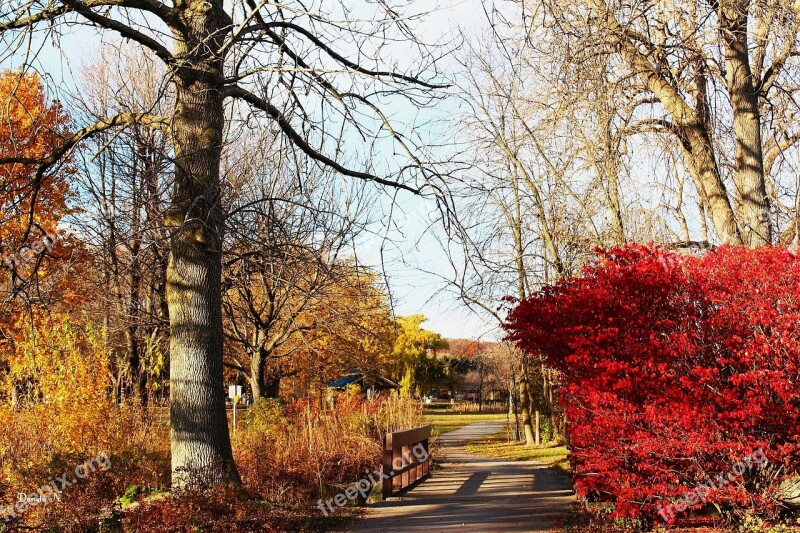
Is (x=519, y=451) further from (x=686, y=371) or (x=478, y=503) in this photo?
(x=686, y=371)

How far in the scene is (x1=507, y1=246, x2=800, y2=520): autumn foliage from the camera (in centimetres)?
738

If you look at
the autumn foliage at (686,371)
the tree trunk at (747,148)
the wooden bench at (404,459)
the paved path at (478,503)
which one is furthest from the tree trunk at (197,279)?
the tree trunk at (747,148)

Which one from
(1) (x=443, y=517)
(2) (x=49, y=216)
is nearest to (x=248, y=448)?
(1) (x=443, y=517)

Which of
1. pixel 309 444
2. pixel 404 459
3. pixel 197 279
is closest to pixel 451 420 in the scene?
pixel 404 459

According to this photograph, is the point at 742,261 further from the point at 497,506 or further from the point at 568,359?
the point at 497,506

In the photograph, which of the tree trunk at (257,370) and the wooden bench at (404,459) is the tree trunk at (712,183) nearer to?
the wooden bench at (404,459)

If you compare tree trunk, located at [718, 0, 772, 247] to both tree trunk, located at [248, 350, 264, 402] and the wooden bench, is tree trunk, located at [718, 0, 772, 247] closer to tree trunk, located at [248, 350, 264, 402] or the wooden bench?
the wooden bench

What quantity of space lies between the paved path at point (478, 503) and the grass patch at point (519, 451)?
6.63 feet

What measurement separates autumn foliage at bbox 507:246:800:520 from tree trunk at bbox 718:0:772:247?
Answer: 6.69 feet

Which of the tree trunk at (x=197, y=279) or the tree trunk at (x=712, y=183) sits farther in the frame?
the tree trunk at (x=712, y=183)

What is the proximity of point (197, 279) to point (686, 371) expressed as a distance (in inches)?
209

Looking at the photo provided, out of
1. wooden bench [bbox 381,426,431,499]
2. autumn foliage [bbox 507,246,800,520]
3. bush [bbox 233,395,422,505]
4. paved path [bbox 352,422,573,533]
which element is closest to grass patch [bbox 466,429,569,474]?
paved path [bbox 352,422,573,533]

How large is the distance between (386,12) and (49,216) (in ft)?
53.7

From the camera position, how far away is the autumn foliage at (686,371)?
7.38 metres
